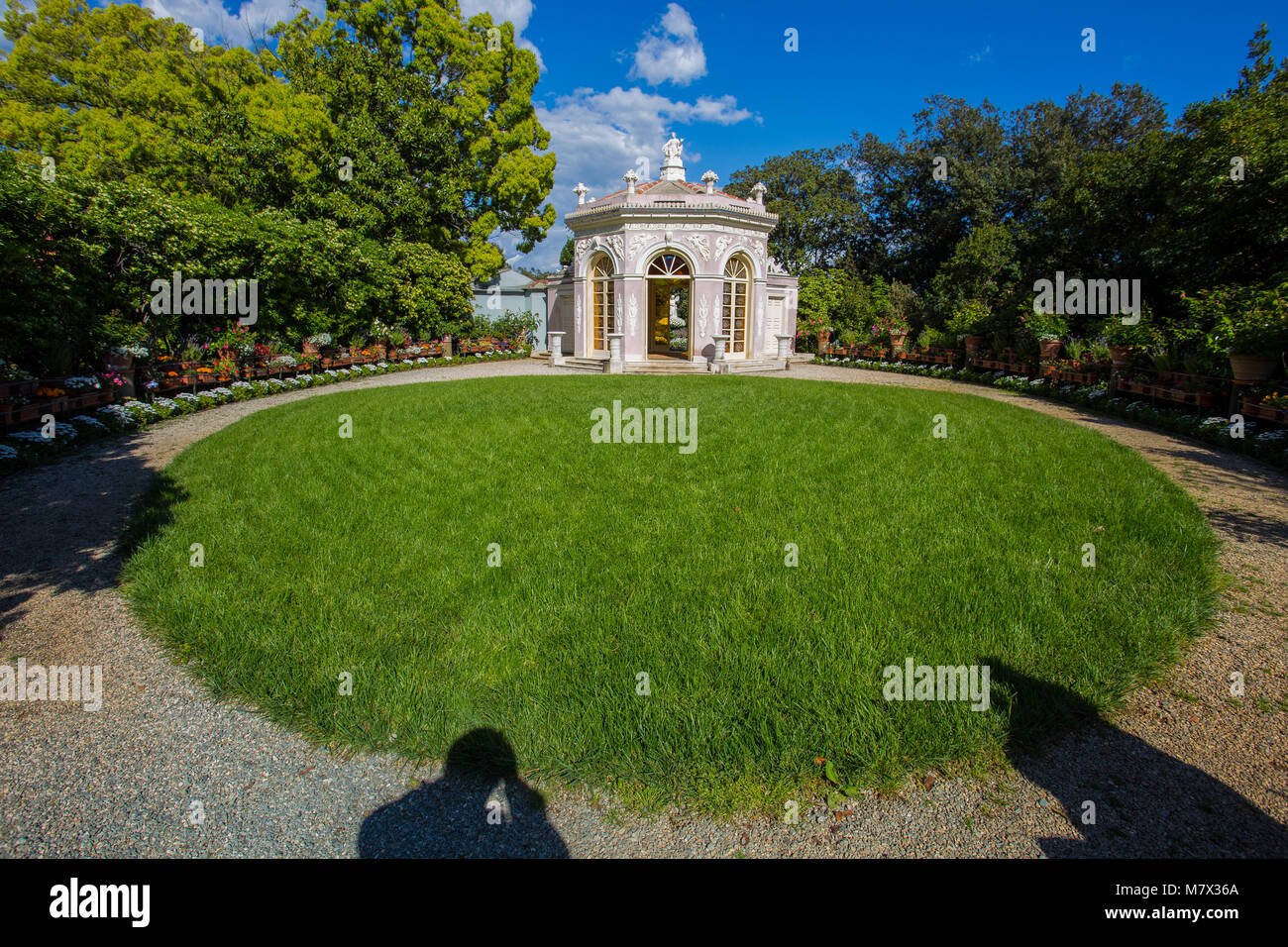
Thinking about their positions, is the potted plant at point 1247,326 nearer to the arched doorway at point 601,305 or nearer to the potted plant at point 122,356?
the arched doorway at point 601,305

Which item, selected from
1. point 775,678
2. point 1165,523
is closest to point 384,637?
point 775,678

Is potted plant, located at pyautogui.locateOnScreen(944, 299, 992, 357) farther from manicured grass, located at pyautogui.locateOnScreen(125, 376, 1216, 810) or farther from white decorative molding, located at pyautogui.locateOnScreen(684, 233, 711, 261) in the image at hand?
manicured grass, located at pyautogui.locateOnScreen(125, 376, 1216, 810)

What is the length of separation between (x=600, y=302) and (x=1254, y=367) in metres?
17.4

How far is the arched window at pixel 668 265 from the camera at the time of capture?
67.4 ft

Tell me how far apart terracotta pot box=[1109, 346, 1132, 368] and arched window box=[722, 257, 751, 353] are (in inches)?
447

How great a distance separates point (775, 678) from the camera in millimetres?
3107

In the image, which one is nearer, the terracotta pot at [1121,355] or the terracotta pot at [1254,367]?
the terracotta pot at [1254,367]

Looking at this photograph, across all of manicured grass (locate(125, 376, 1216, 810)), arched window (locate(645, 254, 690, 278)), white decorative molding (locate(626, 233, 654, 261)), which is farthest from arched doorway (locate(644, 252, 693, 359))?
manicured grass (locate(125, 376, 1216, 810))

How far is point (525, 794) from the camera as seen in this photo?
8.29 feet

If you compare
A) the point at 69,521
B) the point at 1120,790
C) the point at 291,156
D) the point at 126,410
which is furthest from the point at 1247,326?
the point at 291,156

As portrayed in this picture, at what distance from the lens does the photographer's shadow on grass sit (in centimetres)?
227

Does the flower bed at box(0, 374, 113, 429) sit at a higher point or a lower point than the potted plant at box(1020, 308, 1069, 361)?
lower

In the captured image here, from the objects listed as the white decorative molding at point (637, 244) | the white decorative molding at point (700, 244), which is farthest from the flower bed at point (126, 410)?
the white decorative molding at point (700, 244)

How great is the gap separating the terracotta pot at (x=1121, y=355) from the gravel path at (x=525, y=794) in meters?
10.7
